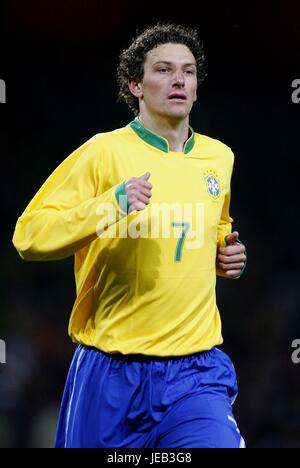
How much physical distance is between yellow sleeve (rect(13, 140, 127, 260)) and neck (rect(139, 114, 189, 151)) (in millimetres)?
283

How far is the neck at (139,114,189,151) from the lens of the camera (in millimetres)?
3762

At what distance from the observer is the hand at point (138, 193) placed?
3242 millimetres

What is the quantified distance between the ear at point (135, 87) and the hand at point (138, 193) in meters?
0.75

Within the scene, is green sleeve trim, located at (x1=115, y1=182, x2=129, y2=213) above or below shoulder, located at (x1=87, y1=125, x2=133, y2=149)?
below

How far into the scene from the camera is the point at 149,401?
3457 millimetres

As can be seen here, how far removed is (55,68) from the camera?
6805 millimetres

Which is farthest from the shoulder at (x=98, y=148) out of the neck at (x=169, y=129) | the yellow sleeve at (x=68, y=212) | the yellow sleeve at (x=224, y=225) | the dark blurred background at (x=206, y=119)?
the dark blurred background at (x=206, y=119)

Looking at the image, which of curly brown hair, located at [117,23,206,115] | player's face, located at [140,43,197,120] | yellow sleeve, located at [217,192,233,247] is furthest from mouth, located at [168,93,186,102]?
yellow sleeve, located at [217,192,233,247]

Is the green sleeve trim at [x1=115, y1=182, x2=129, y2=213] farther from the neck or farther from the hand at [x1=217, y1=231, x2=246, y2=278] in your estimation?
the hand at [x1=217, y1=231, x2=246, y2=278]

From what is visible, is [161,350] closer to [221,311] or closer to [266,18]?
[221,311]

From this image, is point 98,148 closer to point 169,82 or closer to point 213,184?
point 169,82

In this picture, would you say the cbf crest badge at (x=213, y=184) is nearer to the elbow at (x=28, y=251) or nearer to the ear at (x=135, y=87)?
the ear at (x=135, y=87)

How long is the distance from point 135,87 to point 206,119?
2.89m
